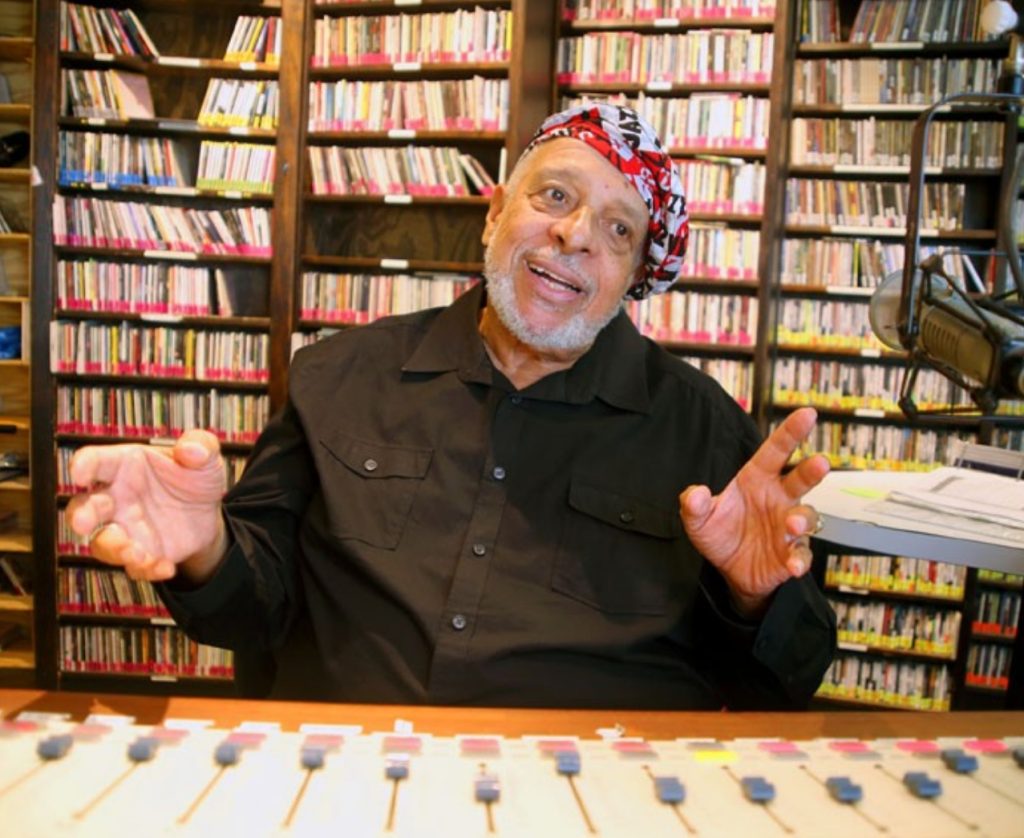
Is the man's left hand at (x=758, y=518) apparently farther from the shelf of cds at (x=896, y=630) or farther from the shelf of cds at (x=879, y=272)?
the shelf of cds at (x=896, y=630)

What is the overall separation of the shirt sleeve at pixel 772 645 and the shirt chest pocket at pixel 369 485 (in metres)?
0.46

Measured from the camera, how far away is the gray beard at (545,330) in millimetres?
1514

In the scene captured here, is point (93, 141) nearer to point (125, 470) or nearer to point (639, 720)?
point (125, 470)

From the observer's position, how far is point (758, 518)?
1134 millimetres

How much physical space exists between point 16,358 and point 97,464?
3.42 meters

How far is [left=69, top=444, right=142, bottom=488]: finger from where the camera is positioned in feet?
3.06

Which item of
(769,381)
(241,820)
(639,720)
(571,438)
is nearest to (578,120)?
(571,438)

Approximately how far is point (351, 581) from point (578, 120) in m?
0.90

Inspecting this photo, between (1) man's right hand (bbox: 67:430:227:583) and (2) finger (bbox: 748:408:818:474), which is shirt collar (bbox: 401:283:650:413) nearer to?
(2) finger (bbox: 748:408:818:474)

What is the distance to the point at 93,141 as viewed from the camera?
3770 mm

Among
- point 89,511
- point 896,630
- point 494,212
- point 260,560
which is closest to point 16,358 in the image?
point 494,212

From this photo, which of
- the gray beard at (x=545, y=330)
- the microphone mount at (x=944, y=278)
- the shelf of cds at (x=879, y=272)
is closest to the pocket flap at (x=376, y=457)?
the gray beard at (x=545, y=330)

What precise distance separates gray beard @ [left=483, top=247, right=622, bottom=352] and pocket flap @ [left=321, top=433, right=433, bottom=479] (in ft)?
0.89

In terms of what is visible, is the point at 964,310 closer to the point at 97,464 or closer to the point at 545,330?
the point at 545,330
